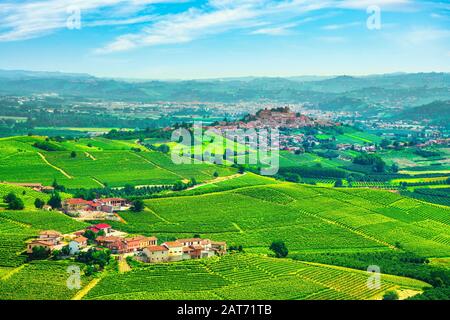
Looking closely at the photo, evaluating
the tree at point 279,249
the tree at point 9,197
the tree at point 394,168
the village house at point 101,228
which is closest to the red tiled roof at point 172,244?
the village house at point 101,228

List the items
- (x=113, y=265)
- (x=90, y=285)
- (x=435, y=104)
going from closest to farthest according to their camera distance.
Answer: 1. (x=90, y=285)
2. (x=113, y=265)
3. (x=435, y=104)

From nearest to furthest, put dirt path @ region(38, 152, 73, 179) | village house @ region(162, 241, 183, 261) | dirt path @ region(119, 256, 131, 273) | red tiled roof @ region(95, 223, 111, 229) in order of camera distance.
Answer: dirt path @ region(119, 256, 131, 273) → village house @ region(162, 241, 183, 261) → red tiled roof @ region(95, 223, 111, 229) → dirt path @ region(38, 152, 73, 179)

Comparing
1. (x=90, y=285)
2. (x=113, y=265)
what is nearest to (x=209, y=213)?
(x=113, y=265)

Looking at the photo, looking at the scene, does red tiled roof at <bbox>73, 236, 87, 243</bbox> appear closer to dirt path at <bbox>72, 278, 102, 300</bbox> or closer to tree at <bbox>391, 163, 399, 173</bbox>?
dirt path at <bbox>72, 278, 102, 300</bbox>

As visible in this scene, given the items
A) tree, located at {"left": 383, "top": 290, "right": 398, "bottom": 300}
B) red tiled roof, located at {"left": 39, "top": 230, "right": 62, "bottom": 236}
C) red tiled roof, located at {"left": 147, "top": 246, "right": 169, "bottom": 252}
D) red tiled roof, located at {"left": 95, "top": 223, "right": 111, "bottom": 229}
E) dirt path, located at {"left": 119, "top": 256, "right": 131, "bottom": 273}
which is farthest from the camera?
red tiled roof, located at {"left": 95, "top": 223, "right": 111, "bottom": 229}

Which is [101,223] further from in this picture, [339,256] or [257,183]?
[257,183]

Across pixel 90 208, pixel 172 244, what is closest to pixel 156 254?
pixel 172 244

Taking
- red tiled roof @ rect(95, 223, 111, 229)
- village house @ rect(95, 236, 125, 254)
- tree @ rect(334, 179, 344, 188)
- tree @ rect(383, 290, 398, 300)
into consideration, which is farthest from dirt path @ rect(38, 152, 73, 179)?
tree @ rect(383, 290, 398, 300)
